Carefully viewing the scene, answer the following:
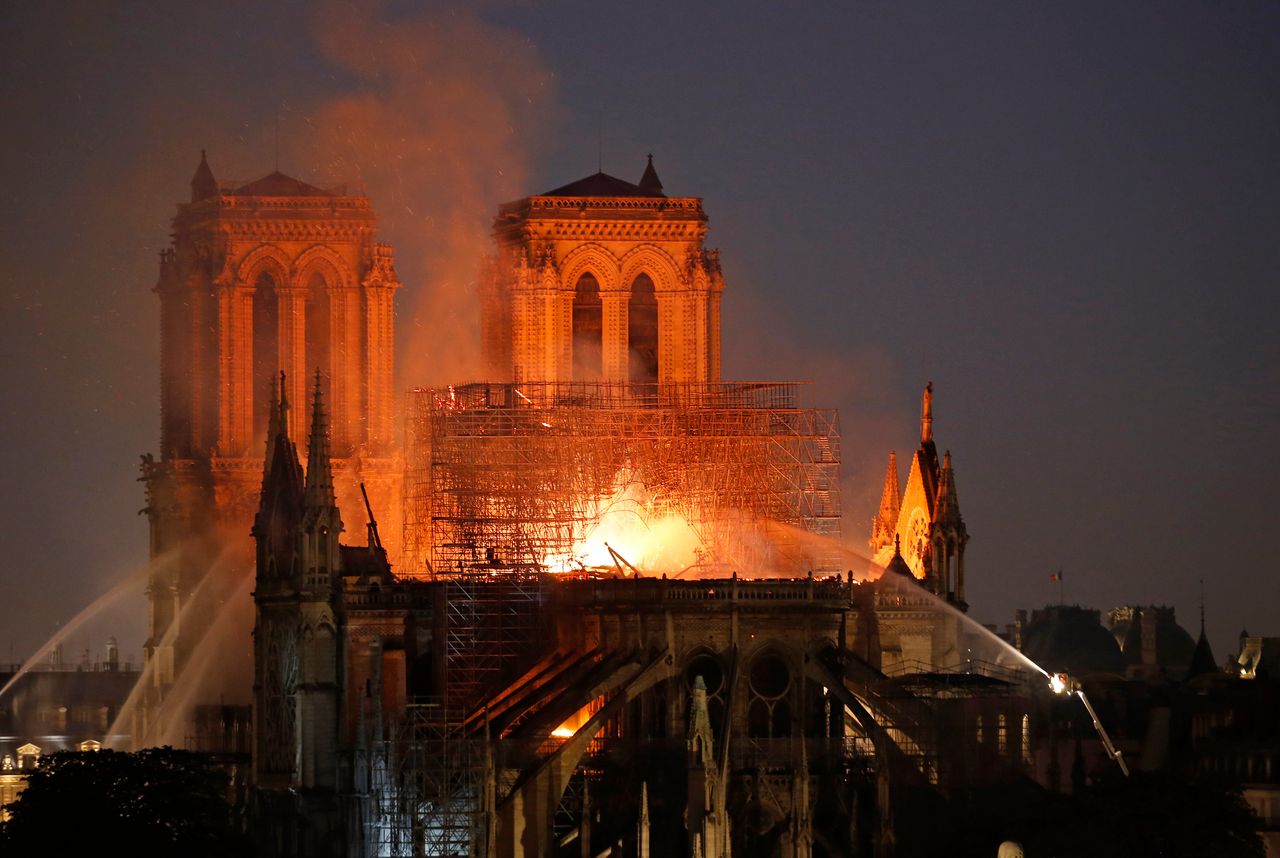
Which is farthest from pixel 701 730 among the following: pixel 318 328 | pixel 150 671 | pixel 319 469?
pixel 150 671

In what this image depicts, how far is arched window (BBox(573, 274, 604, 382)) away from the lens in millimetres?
126875

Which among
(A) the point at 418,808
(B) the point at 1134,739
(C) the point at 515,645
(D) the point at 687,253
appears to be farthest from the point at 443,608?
(B) the point at 1134,739

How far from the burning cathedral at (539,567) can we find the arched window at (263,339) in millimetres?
104

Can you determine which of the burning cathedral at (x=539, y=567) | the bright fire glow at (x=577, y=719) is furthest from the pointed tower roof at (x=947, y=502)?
the bright fire glow at (x=577, y=719)

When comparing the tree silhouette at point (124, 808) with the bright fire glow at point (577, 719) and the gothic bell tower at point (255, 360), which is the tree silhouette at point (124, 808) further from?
the gothic bell tower at point (255, 360)

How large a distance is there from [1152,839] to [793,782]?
9481mm

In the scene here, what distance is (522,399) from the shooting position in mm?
123062

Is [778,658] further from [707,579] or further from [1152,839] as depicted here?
[1152,839]

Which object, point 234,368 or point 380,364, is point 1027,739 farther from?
point 234,368

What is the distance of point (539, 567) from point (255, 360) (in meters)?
24.8

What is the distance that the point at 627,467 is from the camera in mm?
120875

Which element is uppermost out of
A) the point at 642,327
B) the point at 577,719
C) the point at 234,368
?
the point at 642,327

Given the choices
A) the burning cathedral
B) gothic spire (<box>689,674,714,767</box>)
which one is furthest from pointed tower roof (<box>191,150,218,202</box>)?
gothic spire (<box>689,674,714,767</box>)

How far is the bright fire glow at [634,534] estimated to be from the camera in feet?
391
